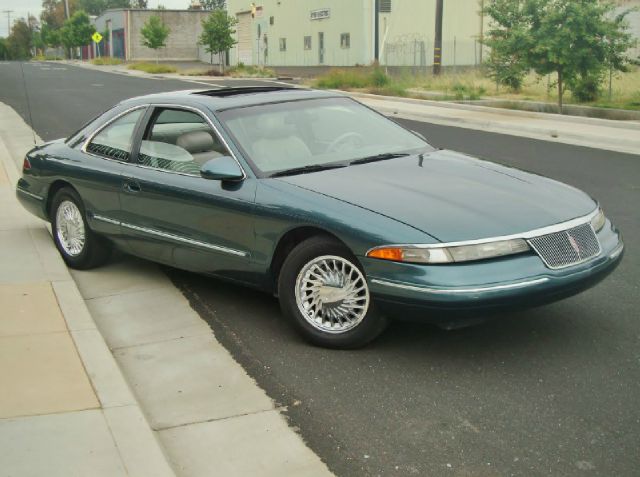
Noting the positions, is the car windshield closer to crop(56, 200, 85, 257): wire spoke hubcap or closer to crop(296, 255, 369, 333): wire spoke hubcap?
crop(296, 255, 369, 333): wire spoke hubcap

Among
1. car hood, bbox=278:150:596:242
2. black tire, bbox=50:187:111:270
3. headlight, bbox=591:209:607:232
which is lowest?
black tire, bbox=50:187:111:270

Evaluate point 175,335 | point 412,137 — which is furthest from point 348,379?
point 412,137

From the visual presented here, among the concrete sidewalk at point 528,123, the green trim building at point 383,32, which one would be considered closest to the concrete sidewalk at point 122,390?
the concrete sidewalk at point 528,123

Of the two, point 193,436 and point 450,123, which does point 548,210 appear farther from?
point 450,123

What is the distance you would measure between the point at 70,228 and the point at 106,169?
0.81m

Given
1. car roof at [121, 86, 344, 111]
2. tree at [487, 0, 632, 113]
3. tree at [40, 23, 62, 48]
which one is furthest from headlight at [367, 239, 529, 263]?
tree at [40, 23, 62, 48]

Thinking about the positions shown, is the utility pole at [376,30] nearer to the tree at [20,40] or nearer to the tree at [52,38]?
the tree at [52,38]

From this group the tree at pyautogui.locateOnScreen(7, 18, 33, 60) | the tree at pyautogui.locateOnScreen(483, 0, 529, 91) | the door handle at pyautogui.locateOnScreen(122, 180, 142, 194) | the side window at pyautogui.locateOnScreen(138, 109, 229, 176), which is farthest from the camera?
the tree at pyautogui.locateOnScreen(7, 18, 33, 60)

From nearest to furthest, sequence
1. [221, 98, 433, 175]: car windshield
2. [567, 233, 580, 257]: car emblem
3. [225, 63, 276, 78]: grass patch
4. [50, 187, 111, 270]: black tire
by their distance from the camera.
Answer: [567, 233, 580, 257]: car emblem → [221, 98, 433, 175]: car windshield → [50, 187, 111, 270]: black tire → [225, 63, 276, 78]: grass patch

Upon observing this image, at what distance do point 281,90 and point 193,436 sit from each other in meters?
3.38

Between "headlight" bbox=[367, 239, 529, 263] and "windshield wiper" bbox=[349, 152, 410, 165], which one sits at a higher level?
"windshield wiper" bbox=[349, 152, 410, 165]

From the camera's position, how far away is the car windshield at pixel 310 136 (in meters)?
5.97

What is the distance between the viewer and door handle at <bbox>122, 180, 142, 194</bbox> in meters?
6.59

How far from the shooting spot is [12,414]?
437 centimetres
